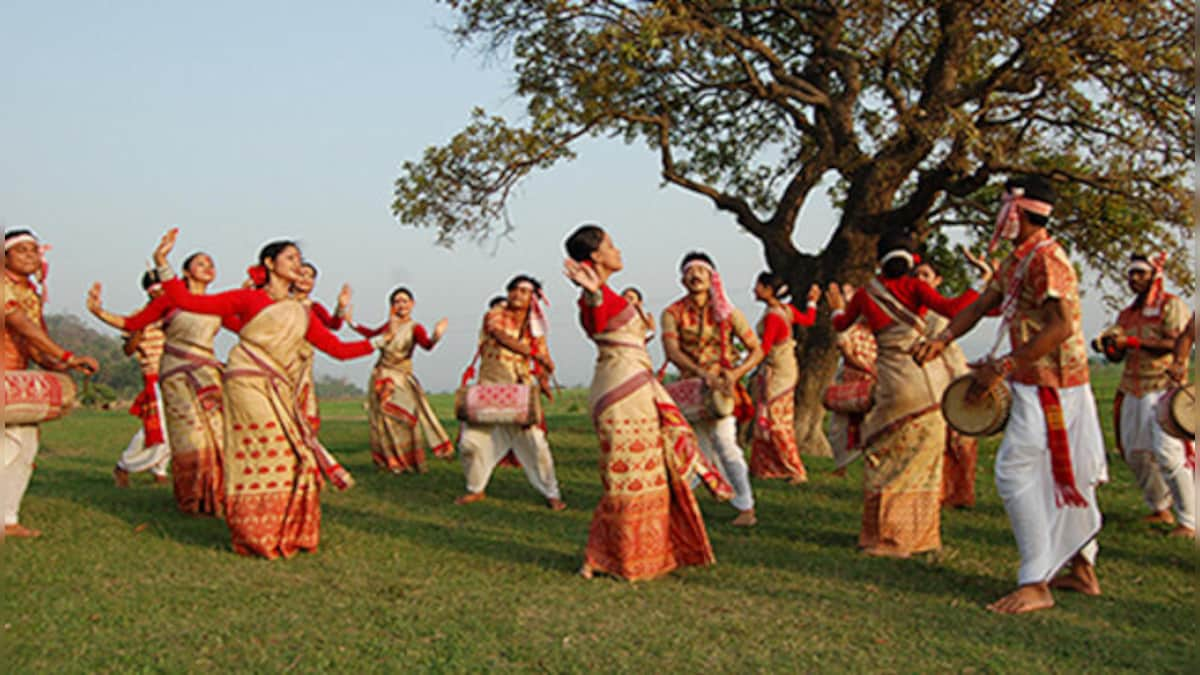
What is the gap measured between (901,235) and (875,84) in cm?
777

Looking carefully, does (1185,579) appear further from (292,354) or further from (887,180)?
(887,180)

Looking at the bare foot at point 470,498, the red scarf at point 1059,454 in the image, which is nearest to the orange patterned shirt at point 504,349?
the bare foot at point 470,498

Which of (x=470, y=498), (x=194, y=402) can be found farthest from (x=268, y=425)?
(x=470, y=498)

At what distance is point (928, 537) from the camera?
6324mm

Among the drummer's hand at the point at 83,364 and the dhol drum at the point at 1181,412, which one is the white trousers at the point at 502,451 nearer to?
the drummer's hand at the point at 83,364

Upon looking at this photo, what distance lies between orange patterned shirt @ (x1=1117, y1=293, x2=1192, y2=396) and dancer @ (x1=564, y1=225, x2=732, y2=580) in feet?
12.4

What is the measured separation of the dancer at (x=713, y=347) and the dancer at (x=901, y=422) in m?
0.73

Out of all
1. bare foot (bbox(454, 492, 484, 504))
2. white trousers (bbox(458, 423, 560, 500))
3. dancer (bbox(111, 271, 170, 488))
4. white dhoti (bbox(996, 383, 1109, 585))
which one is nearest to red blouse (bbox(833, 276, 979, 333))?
white dhoti (bbox(996, 383, 1109, 585))

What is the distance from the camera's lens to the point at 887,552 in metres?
6.29

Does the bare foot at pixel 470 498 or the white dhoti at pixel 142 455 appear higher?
the white dhoti at pixel 142 455

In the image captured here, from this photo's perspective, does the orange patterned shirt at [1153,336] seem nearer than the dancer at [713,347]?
No

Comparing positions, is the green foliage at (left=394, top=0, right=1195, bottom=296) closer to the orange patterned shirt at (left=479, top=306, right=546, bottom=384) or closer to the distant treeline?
the orange patterned shirt at (left=479, top=306, right=546, bottom=384)

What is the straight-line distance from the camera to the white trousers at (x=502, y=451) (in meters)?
8.88

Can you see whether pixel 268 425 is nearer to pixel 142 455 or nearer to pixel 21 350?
pixel 21 350
